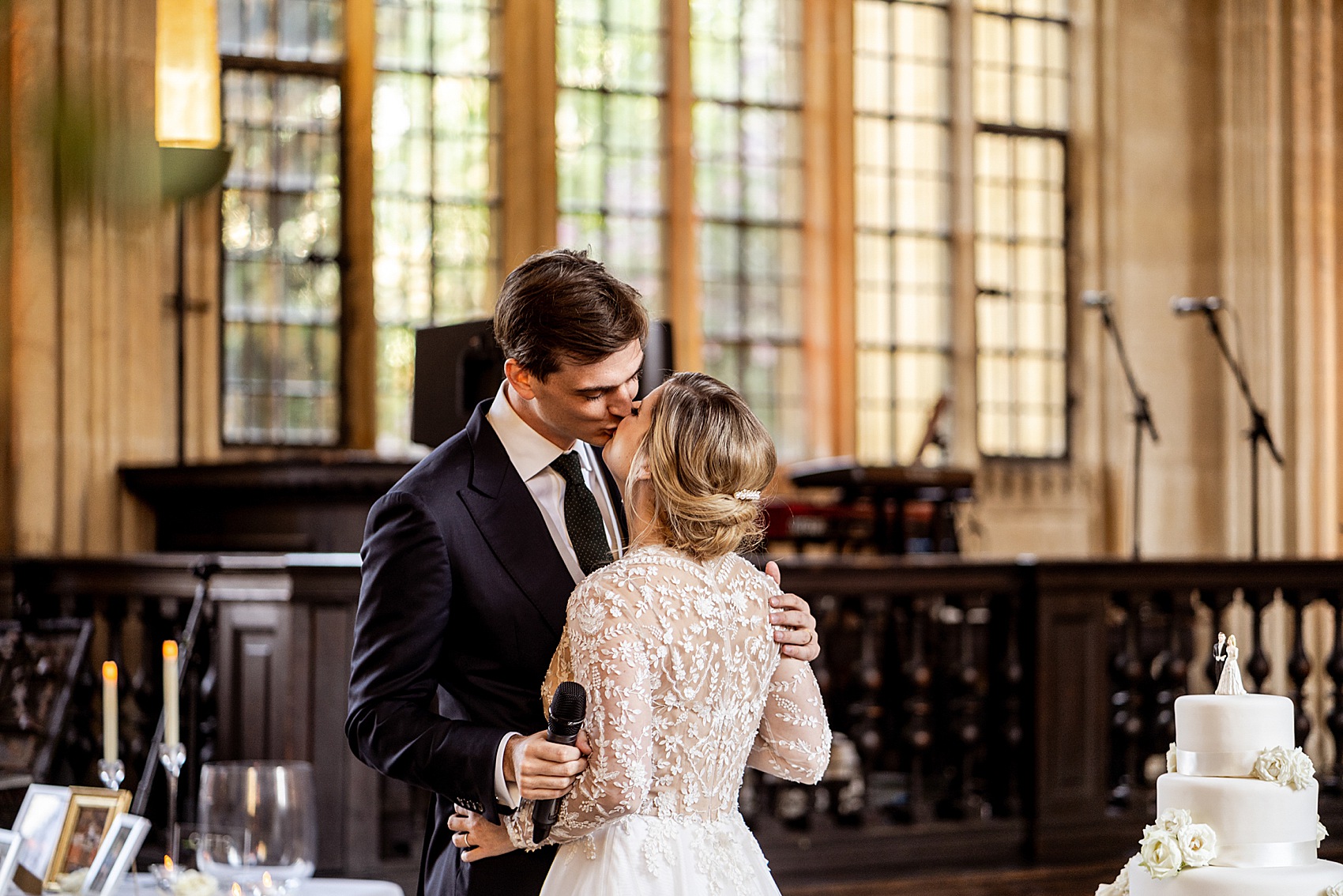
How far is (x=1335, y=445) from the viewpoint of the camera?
10.6m

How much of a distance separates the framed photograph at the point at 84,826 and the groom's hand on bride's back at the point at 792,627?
91 cm

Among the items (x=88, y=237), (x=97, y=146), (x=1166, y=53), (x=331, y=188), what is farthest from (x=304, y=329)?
(x=97, y=146)

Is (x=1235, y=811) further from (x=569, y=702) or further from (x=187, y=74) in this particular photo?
(x=187, y=74)

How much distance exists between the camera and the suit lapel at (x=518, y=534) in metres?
2.03

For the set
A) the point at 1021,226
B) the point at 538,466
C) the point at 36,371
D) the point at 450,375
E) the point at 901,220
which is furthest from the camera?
the point at 1021,226

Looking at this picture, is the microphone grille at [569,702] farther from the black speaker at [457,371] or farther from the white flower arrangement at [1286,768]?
the black speaker at [457,371]

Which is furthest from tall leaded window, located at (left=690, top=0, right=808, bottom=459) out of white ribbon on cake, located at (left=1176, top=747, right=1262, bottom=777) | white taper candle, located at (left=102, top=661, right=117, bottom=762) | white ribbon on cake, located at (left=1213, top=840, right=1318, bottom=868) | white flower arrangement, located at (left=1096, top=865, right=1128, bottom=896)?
white taper candle, located at (left=102, top=661, right=117, bottom=762)

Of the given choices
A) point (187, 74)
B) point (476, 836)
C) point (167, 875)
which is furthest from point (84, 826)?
point (187, 74)

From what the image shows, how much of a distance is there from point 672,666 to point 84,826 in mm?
858

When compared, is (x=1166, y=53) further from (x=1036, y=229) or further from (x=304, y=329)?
(x=304, y=329)

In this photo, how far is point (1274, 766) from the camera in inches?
104

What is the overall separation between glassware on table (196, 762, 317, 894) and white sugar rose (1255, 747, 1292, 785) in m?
1.64

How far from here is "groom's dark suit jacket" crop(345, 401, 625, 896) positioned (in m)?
1.91

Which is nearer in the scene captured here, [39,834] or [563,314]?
[563,314]
